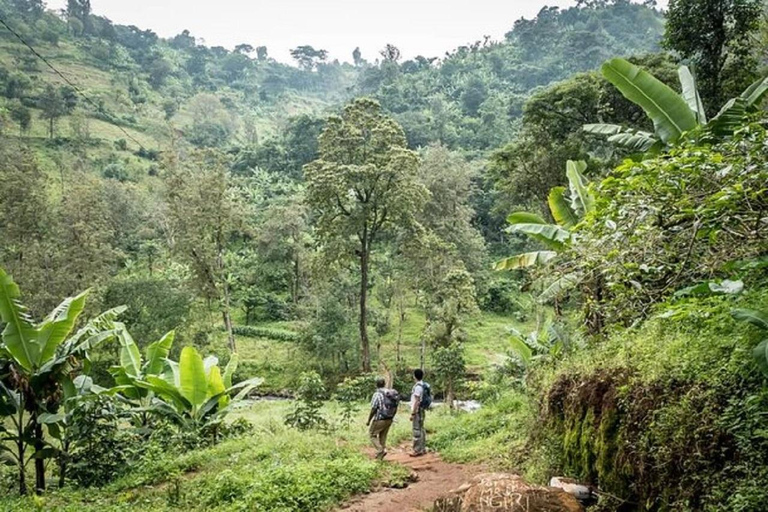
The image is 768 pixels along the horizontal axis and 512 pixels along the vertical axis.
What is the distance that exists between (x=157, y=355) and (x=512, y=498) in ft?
31.0

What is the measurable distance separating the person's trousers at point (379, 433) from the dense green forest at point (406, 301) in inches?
20.3

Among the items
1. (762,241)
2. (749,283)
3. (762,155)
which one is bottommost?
(749,283)

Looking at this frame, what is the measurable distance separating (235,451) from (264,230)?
86.3 feet

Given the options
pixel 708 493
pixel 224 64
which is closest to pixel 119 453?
pixel 708 493

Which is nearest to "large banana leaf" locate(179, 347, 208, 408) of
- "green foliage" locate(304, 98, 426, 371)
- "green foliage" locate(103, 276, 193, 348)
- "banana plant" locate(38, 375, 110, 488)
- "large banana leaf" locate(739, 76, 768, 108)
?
"banana plant" locate(38, 375, 110, 488)

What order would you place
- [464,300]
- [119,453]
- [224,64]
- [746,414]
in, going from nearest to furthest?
[746,414] < [119,453] < [464,300] < [224,64]

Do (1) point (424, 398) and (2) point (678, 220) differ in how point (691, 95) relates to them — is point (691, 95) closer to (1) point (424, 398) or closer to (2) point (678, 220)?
Answer: (2) point (678, 220)

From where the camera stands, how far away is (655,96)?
701 centimetres

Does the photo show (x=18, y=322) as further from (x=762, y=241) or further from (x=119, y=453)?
(x=762, y=241)

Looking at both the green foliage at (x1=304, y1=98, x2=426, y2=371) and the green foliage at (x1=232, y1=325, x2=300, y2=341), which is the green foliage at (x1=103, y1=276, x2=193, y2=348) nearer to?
the green foliage at (x1=232, y1=325, x2=300, y2=341)

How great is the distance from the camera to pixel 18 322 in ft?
24.5

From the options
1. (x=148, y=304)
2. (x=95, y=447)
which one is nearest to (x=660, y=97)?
(x=95, y=447)

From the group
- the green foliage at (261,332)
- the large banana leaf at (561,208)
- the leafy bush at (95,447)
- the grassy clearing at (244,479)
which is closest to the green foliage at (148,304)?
the green foliage at (261,332)

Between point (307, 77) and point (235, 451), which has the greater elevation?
point (307, 77)
